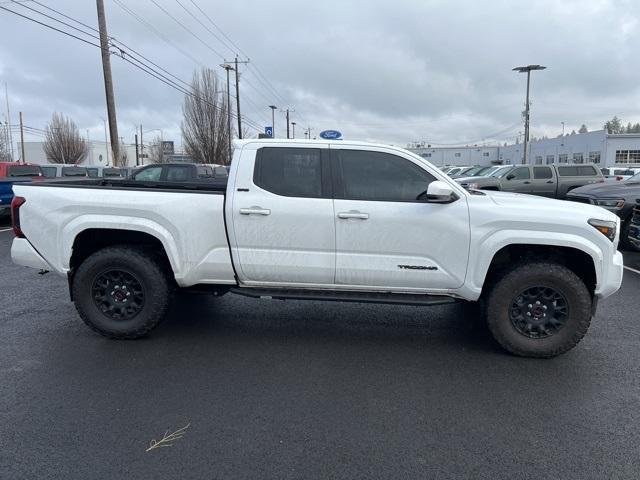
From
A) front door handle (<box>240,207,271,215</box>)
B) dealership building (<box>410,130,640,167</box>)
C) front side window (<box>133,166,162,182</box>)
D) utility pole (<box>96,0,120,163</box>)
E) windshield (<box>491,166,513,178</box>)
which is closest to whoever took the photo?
front door handle (<box>240,207,271,215</box>)

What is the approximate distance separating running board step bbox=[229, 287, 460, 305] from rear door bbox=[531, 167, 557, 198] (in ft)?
48.7

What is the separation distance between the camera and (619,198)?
9625 mm

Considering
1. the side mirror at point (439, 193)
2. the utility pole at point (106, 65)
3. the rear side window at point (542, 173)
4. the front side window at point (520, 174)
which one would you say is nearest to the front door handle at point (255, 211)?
the side mirror at point (439, 193)

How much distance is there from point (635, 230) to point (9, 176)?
52.3ft

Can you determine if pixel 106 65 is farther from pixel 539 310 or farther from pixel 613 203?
pixel 539 310

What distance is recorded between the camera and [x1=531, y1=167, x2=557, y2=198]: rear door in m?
17.6

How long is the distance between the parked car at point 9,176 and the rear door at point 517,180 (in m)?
15.3

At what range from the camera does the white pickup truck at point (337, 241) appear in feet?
14.2

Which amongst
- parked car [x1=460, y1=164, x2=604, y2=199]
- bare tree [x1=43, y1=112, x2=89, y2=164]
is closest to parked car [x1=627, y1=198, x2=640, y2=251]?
parked car [x1=460, y1=164, x2=604, y2=199]

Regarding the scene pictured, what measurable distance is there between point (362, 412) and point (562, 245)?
230cm

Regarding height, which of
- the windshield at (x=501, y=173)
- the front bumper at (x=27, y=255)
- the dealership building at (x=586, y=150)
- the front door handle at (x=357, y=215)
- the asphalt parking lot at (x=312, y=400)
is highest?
the dealership building at (x=586, y=150)

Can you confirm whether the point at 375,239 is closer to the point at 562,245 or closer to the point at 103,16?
the point at 562,245

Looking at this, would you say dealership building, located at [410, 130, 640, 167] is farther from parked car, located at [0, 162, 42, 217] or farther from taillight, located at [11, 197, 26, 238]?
taillight, located at [11, 197, 26, 238]

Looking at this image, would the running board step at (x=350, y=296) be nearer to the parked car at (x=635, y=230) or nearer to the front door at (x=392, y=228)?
the front door at (x=392, y=228)
